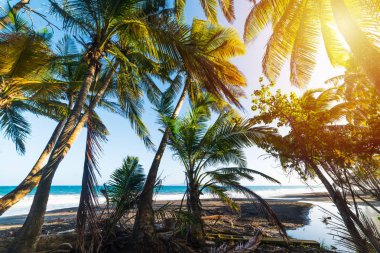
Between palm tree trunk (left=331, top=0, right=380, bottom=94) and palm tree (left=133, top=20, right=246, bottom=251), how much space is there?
81.1 inches

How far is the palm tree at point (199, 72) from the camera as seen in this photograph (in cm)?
312

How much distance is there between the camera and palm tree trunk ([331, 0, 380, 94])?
349cm

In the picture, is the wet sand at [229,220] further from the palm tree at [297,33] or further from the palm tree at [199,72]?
the palm tree at [297,33]

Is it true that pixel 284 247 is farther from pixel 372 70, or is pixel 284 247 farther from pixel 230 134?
pixel 372 70

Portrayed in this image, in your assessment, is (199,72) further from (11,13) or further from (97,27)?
(11,13)

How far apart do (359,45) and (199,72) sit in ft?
10.0

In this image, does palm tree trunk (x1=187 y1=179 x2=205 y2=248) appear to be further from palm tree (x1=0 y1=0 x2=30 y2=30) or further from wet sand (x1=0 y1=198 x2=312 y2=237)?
palm tree (x1=0 y1=0 x2=30 y2=30)

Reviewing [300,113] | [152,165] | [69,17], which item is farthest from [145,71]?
[300,113]

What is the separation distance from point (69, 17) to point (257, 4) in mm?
5307

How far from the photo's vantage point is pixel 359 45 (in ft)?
12.2

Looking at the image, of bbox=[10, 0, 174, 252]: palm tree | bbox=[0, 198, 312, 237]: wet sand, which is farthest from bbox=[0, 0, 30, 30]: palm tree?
bbox=[0, 198, 312, 237]: wet sand

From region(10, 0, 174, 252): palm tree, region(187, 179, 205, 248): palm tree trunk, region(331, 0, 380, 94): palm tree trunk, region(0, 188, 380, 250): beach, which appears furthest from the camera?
region(0, 188, 380, 250): beach

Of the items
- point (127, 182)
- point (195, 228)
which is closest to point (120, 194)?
point (127, 182)

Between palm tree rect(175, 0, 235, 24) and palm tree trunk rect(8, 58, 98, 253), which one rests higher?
palm tree rect(175, 0, 235, 24)
